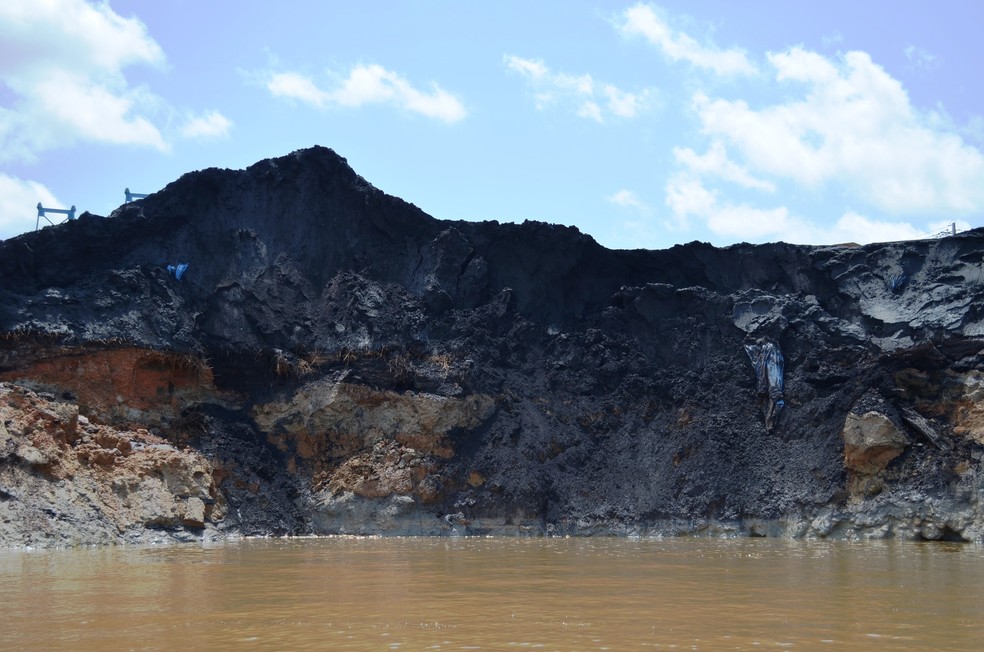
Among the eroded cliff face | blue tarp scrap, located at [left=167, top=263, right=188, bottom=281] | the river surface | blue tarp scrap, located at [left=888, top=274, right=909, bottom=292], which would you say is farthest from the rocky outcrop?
blue tarp scrap, located at [left=888, top=274, right=909, bottom=292]

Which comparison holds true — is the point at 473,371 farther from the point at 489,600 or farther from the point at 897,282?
the point at 489,600

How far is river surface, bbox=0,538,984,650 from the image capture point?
350 inches

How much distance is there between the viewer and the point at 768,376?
99.1ft

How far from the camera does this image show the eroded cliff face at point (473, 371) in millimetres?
25859

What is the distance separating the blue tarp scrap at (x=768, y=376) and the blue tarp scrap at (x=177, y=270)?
738 inches

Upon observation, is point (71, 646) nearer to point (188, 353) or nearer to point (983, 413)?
point (188, 353)

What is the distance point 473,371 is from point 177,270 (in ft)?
33.1

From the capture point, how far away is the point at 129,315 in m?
28.0

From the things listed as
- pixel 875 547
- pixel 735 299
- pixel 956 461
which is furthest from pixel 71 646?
pixel 735 299

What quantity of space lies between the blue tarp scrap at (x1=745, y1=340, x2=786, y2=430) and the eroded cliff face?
3.5 inches

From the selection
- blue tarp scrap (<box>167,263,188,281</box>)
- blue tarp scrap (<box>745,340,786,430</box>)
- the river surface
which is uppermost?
blue tarp scrap (<box>167,263,188,281</box>)

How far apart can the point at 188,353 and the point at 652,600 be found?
2039 centimetres

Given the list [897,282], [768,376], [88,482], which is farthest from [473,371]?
[897,282]

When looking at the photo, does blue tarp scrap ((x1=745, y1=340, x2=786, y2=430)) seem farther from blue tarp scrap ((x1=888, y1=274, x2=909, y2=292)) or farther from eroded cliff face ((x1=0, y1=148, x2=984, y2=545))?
blue tarp scrap ((x1=888, y1=274, x2=909, y2=292))
